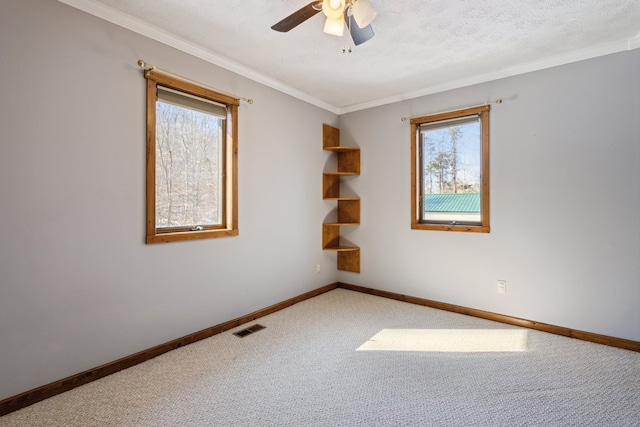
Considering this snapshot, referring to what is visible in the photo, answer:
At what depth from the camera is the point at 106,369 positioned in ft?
6.90

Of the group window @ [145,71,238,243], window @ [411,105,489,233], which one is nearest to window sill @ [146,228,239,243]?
window @ [145,71,238,243]

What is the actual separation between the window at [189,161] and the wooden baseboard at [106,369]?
83cm

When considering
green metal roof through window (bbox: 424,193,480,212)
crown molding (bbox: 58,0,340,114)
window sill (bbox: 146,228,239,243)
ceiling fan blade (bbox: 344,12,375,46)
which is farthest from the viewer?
green metal roof through window (bbox: 424,193,480,212)

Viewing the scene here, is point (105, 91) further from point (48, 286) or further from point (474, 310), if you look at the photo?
point (474, 310)

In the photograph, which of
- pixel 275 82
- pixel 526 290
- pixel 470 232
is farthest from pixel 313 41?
pixel 526 290

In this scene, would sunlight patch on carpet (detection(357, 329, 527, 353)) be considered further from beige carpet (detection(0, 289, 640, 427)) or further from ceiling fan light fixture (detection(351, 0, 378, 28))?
ceiling fan light fixture (detection(351, 0, 378, 28))

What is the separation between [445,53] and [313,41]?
45.2 inches

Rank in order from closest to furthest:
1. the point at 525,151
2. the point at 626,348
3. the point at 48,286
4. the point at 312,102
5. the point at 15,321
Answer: the point at 15,321 → the point at 48,286 → the point at 626,348 → the point at 525,151 → the point at 312,102

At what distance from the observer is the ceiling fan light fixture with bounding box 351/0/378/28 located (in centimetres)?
168

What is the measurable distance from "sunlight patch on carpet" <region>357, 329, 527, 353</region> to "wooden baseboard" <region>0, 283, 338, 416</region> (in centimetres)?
125

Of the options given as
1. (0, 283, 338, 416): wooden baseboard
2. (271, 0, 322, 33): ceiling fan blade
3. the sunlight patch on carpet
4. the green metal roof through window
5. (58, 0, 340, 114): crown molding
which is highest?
(58, 0, 340, 114): crown molding

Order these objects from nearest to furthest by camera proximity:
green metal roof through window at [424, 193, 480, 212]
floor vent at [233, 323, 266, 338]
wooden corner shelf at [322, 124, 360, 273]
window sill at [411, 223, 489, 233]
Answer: floor vent at [233, 323, 266, 338] → window sill at [411, 223, 489, 233] → green metal roof through window at [424, 193, 480, 212] → wooden corner shelf at [322, 124, 360, 273]

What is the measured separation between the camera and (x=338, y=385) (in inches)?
79.2

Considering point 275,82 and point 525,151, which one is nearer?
point 525,151
